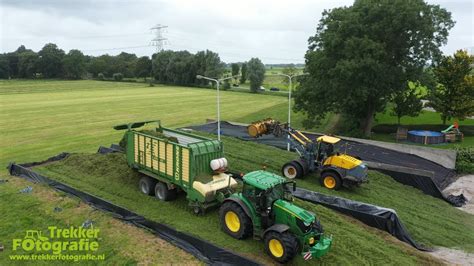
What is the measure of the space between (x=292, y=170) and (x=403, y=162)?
8835 millimetres

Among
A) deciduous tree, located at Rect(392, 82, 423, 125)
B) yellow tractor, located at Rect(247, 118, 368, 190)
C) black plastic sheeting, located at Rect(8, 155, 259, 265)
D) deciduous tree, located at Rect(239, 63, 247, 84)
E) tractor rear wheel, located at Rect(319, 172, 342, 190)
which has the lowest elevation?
black plastic sheeting, located at Rect(8, 155, 259, 265)

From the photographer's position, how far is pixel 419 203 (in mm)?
16422

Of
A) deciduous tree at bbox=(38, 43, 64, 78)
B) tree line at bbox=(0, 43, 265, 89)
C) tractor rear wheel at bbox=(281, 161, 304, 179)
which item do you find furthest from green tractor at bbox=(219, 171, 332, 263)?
deciduous tree at bbox=(38, 43, 64, 78)

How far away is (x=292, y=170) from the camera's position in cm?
1755

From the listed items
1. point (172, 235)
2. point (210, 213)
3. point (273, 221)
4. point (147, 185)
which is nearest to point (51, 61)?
point (147, 185)

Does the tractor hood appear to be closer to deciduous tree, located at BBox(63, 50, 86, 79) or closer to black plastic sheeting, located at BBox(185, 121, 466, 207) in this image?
black plastic sheeting, located at BBox(185, 121, 466, 207)

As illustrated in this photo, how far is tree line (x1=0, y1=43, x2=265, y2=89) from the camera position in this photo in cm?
9062

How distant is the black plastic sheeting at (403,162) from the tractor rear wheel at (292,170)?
285cm

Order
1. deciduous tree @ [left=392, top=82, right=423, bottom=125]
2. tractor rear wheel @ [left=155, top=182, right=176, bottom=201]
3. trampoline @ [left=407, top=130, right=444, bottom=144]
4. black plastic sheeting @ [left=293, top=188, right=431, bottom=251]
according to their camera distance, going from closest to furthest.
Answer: black plastic sheeting @ [left=293, top=188, right=431, bottom=251]
tractor rear wheel @ [left=155, top=182, right=176, bottom=201]
trampoline @ [left=407, top=130, right=444, bottom=144]
deciduous tree @ [left=392, top=82, right=423, bottom=125]

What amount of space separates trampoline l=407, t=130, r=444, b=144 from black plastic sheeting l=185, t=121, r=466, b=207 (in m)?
A: 6.33

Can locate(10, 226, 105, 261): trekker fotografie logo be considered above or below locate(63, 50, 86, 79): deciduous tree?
below

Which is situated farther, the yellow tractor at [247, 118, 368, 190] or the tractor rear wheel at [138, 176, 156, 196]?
the yellow tractor at [247, 118, 368, 190]

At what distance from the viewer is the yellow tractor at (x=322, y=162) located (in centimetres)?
1602

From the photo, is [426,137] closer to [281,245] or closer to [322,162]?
[322,162]
